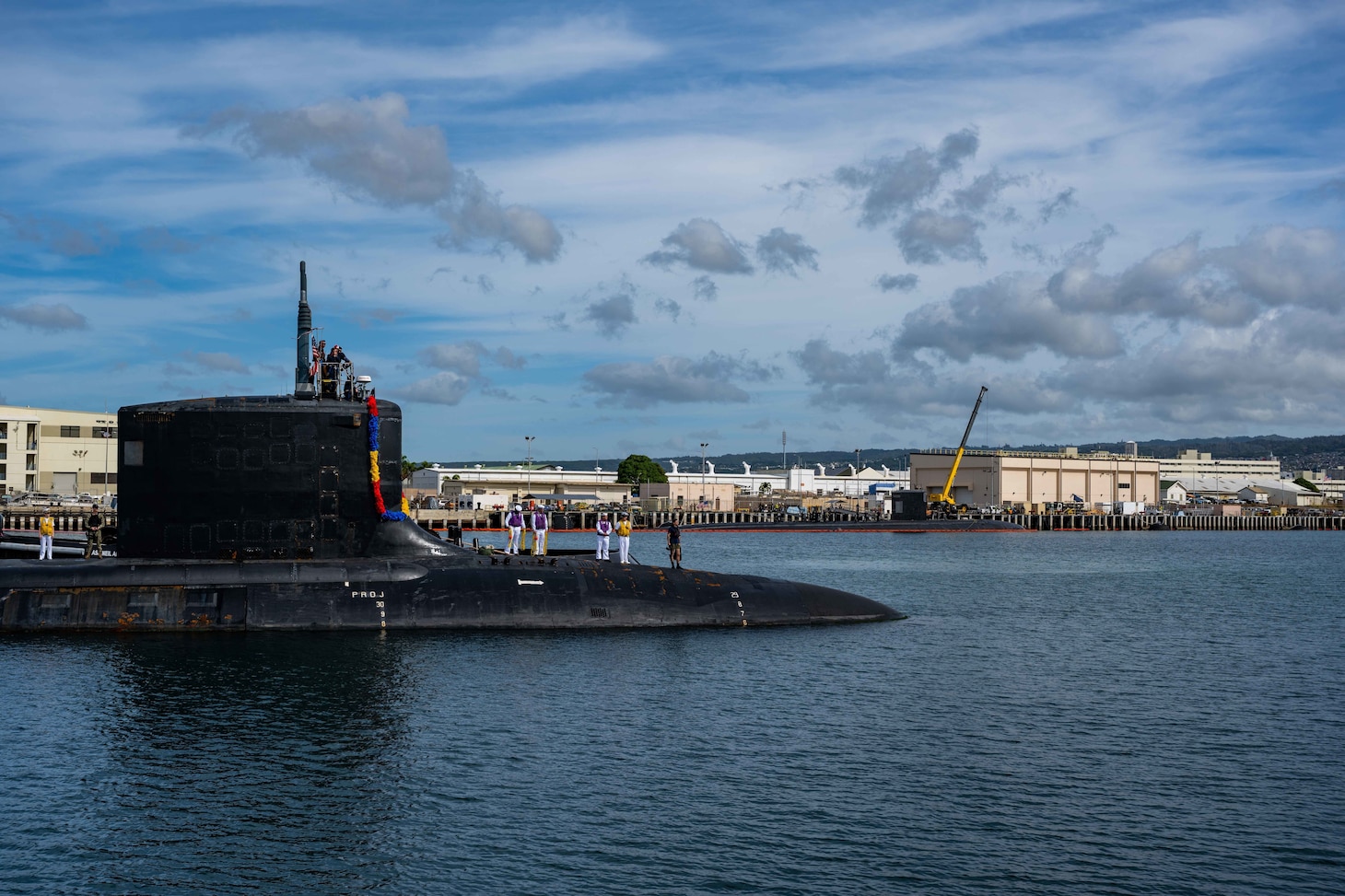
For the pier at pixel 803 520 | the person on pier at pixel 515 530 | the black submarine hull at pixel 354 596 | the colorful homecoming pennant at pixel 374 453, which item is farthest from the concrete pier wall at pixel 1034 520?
the colorful homecoming pennant at pixel 374 453

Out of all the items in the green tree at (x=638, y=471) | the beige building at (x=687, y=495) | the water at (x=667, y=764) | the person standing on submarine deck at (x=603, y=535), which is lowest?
the water at (x=667, y=764)

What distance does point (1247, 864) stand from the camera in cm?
1216

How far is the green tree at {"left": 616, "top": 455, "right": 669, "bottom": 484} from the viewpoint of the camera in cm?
14962

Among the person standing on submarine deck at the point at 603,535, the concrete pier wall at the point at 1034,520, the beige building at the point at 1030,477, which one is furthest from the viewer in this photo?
the beige building at the point at 1030,477

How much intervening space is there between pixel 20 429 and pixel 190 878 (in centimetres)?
9646

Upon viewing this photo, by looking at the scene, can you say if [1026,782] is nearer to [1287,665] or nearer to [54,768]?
[54,768]

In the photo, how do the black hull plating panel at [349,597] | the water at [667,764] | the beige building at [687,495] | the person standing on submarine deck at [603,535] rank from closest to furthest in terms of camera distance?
1. the water at [667,764]
2. the black hull plating panel at [349,597]
3. the person standing on submarine deck at [603,535]
4. the beige building at [687,495]

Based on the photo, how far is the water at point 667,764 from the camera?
11852 mm

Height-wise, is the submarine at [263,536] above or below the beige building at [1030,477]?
below

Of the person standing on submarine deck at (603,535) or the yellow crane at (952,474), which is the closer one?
the person standing on submarine deck at (603,535)

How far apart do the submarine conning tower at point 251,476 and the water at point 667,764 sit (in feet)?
6.58

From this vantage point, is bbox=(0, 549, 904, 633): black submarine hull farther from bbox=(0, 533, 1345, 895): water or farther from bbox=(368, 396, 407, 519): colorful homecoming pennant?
bbox=(368, 396, 407, 519): colorful homecoming pennant

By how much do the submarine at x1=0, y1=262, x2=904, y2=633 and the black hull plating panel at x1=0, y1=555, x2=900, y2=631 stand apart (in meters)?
0.03

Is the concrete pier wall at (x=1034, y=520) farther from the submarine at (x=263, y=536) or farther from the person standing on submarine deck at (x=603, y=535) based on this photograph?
Result: the submarine at (x=263, y=536)
